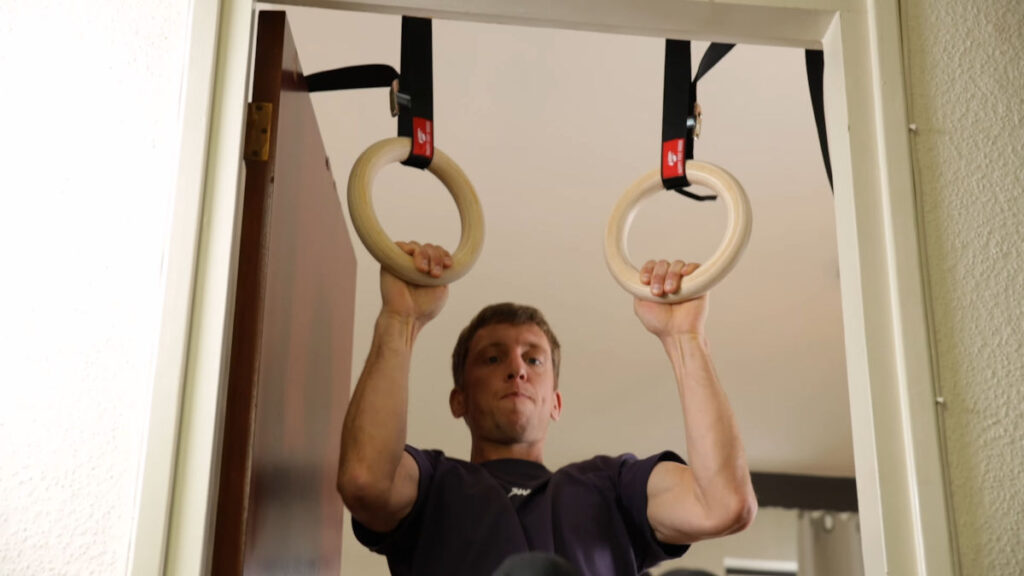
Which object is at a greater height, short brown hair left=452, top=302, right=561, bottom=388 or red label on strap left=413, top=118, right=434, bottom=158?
red label on strap left=413, top=118, right=434, bottom=158

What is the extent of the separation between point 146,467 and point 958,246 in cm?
93

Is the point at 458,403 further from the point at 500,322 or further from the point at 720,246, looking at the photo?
the point at 720,246

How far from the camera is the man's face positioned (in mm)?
2197

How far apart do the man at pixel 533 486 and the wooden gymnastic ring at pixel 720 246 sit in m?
0.03

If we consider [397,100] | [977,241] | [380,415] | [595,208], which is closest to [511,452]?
[380,415]

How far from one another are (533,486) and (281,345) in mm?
654

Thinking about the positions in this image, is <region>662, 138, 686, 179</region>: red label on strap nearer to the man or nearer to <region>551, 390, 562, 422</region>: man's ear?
the man

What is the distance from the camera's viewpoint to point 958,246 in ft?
4.29

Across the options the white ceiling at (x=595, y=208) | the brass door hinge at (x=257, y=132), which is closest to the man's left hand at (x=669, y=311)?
the brass door hinge at (x=257, y=132)

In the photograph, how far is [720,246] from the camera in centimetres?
174

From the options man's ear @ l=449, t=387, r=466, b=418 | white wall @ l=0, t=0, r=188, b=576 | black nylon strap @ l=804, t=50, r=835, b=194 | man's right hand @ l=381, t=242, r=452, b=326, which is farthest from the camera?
man's ear @ l=449, t=387, r=466, b=418

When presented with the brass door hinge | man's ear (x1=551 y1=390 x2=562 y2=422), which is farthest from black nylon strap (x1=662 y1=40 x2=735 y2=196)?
man's ear (x1=551 y1=390 x2=562 y2=422)

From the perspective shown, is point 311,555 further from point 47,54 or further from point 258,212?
point 47,54

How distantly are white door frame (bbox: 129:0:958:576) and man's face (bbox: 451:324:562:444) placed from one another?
93 centimetres
